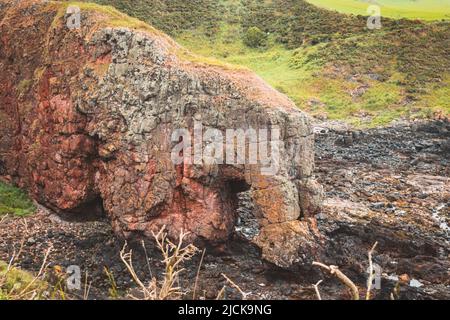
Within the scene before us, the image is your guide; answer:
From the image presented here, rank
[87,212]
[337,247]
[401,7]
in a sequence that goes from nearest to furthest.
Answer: [337,247], [87,212], [401,7]

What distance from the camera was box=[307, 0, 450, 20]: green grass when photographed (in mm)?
72375

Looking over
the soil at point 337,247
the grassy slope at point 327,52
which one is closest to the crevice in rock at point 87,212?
the soil at point 337,247

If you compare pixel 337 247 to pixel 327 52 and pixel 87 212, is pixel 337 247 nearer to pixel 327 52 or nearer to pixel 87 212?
pixel 87 212

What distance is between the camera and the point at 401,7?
7619 cm

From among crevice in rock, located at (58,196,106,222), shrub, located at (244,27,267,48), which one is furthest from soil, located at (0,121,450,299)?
shrub, located at (244,27,267,48)

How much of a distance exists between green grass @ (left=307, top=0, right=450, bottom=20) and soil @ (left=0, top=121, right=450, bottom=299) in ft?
141

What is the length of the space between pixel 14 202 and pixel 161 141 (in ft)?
33.5

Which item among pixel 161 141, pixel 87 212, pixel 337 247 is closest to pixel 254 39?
pixel 87 212

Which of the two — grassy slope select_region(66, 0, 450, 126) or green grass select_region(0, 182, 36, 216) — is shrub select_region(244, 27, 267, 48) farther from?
green grass select_region(0, 182, 36, 216)

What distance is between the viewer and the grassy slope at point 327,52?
5466cm

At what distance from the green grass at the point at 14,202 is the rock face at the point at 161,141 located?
68.8 inches

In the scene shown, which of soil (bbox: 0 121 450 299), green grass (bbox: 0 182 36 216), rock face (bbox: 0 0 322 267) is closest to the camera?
soil (bbox: 0 121 450 299)

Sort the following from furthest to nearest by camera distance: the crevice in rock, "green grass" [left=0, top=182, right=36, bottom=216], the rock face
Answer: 1. "green grass" [left=0, top=182, right=36, bottom=216]
2. the crevice in rock
3. the rock face

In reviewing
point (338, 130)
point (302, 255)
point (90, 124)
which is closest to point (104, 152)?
point (90, 124)
